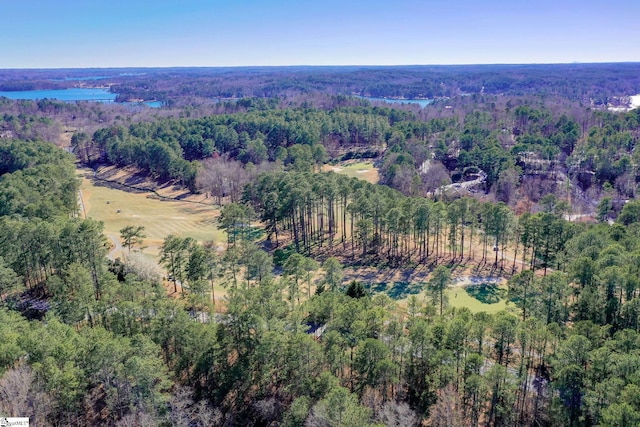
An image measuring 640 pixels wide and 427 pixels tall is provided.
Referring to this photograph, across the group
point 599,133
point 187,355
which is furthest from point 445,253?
point 599,133

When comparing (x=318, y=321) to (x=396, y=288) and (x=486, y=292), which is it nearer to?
(x=396, y=288)

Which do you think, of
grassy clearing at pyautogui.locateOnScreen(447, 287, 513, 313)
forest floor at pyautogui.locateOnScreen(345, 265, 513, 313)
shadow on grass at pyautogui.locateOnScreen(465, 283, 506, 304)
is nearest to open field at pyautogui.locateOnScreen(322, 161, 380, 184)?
forest floor at pyautogui.locateOnScreen(345, 265, 513, 313)

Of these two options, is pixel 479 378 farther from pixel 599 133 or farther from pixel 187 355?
pixel 599 133

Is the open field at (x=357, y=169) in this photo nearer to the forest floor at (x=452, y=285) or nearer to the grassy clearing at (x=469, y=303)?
the forest floor at (x=452, y=285)

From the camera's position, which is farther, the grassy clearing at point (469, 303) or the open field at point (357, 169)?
the open field at point (357, 169)

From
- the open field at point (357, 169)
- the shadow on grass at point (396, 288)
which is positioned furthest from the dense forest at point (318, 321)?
the open field at point (357, 169)

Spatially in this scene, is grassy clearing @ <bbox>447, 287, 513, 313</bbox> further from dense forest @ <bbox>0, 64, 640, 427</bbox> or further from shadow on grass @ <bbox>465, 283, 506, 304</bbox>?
dense forest @ <bbox>0, 64, 640, 427</bbox>

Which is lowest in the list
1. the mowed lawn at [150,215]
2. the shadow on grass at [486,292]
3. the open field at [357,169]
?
the shadow on grass at [486,292]
